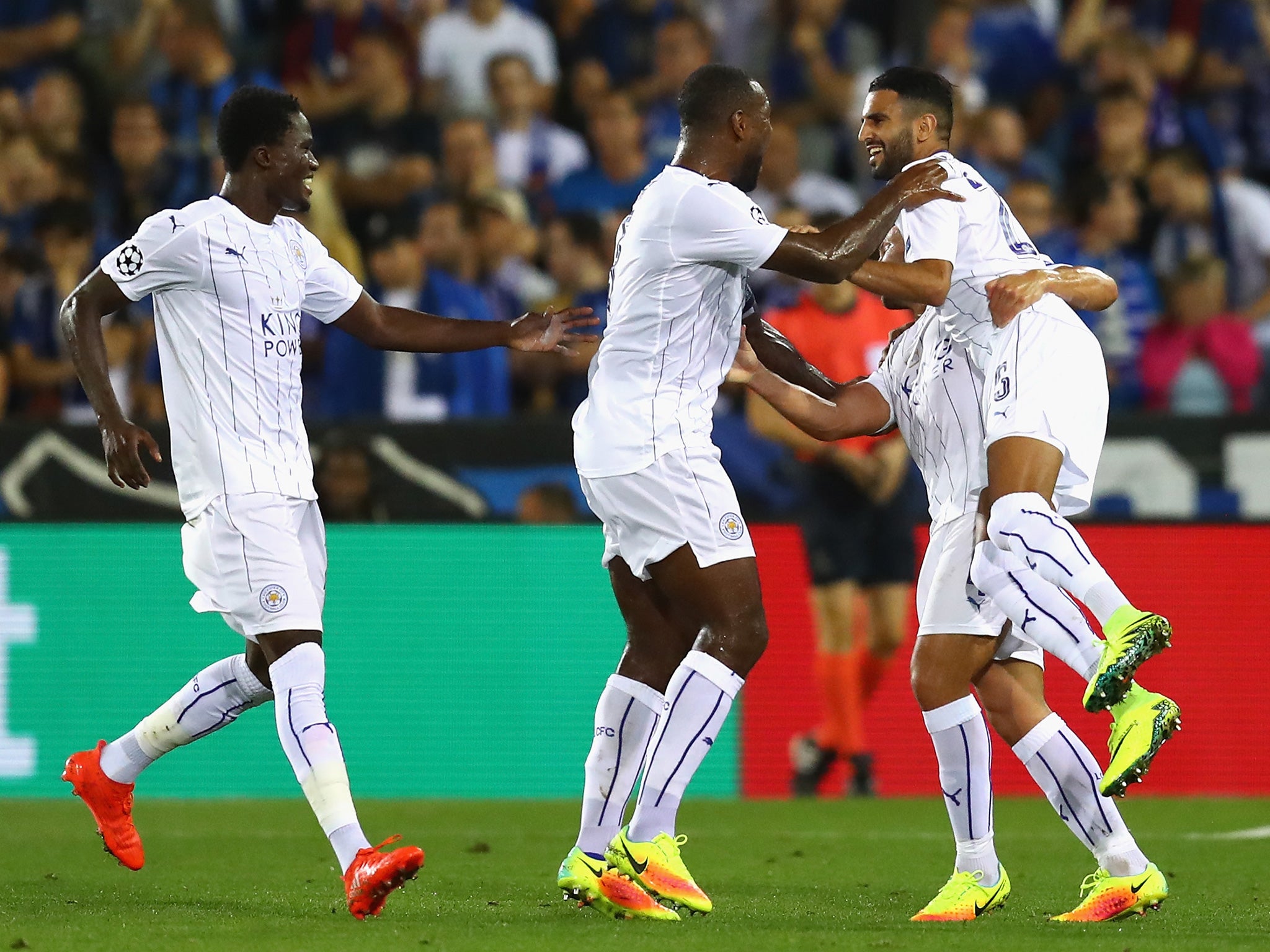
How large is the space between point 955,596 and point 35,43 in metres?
9.94

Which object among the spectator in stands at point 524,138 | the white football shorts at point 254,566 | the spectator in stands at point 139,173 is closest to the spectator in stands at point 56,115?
the spectator in stands at point 139,173

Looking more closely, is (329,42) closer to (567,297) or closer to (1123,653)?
(567,297)

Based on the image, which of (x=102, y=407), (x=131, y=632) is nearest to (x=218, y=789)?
(x=131, y=632)

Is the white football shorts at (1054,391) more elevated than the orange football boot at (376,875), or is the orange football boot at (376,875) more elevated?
the white football shorts at (1054,391)

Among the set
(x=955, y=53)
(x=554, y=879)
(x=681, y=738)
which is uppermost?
(x=955, y=53)

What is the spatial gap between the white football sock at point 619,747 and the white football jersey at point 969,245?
1432 millimetres

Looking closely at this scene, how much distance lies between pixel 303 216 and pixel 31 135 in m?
2.43

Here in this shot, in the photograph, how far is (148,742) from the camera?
6.21 meters

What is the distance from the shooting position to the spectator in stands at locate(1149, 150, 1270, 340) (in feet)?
39.7

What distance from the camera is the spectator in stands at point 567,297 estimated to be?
10.9 meters

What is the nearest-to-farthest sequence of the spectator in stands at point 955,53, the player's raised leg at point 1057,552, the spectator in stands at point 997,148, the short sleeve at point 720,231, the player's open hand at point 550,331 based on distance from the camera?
the player's raised leg at point 1057,552
the short sleeve at point 720,231
the player's open hand at point 550,331
the spectator in stands at point 997,148
the spectator in stands at point 955,53

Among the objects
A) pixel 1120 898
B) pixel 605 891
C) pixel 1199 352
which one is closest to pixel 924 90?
pixel 1120 898

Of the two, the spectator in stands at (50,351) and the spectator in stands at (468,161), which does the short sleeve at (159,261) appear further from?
the spectator in stands at (468,161)

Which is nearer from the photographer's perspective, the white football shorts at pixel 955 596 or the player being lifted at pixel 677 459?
the player being lifted at pixel 677 459
